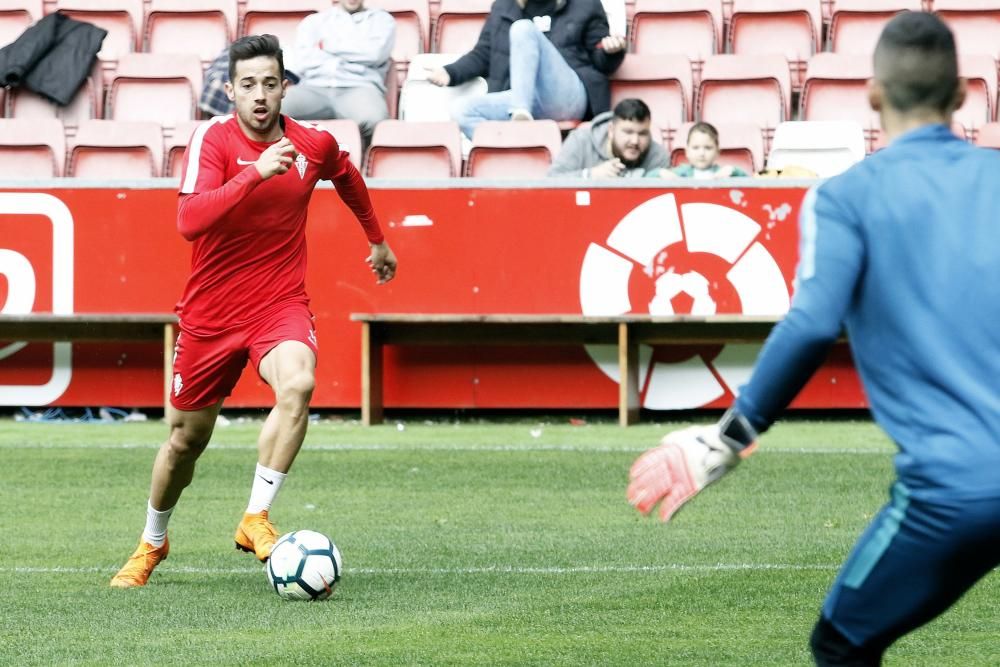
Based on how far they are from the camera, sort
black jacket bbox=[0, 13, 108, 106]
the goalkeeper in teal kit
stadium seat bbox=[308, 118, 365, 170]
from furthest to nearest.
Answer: black jacket bbox=[0, 13, 108, 106], stadium seat bbox=[308, 118, 365, 170], the goalkeeper in teal kit

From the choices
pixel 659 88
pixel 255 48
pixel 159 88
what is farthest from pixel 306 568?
pixel 159 88

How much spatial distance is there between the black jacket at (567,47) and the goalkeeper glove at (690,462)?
10.7m

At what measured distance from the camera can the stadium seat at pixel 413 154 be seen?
13.2m

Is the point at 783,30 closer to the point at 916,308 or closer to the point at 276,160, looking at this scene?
the point at 276,160

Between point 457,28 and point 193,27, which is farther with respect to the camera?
point 193,27

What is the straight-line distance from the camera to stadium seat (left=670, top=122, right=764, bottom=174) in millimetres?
13289

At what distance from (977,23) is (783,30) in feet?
5.51

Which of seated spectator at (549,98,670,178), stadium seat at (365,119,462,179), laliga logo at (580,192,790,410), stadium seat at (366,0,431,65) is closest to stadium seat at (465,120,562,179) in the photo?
stadium seat at (365,119,462,179)

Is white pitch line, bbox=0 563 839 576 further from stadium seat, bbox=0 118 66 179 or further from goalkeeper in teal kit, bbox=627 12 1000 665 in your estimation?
stadium seat, bbox=0 118 66 179

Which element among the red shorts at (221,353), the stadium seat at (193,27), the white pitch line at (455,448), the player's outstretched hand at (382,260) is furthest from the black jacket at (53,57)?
the red shorts at (221,353)

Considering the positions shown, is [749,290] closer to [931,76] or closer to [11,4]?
[11,4]

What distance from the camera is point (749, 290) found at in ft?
39.8

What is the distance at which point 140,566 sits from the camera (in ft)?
22.3

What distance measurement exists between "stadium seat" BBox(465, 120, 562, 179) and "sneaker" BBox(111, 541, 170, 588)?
6.71m
